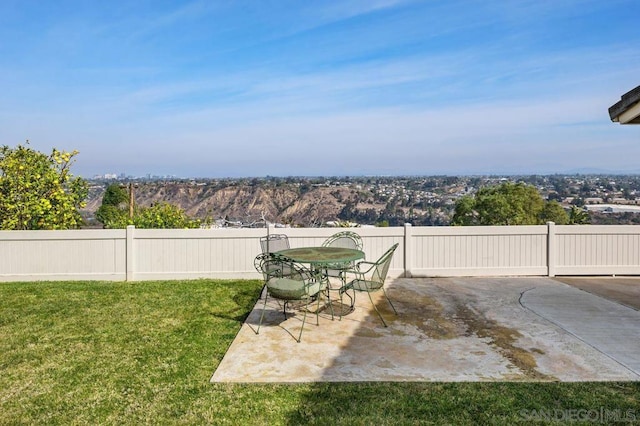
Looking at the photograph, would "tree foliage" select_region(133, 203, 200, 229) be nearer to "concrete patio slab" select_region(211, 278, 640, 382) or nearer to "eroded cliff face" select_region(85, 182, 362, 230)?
"concrete patio slab" select_region(211, 278, 640, 382)

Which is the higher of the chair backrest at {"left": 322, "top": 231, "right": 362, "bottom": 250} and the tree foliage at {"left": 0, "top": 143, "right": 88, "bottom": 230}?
the tree foliage at {"left": 0, "top": 143, "right": 88, "bottom": 230}

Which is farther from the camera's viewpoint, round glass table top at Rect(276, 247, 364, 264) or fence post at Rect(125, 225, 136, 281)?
fence post at Rect(125, 225, 136, 281)

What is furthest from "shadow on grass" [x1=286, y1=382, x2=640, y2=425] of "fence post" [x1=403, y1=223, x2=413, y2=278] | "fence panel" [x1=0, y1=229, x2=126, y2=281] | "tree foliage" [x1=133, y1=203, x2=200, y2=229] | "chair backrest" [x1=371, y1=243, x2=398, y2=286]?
"tree foliage" [x1=133, y1=203, x2=200, y2=229]

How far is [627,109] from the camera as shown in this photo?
4.60 m

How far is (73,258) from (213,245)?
9.08ft

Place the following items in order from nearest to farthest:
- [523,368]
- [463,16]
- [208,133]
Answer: [523,368], [463,16], [208,133]

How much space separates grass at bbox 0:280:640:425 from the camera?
10.5ft

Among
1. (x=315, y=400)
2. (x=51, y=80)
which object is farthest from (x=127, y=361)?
(x=51, y=80)

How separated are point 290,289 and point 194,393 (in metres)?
1.82

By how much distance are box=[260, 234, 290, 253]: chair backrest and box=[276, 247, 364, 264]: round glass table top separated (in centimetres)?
118

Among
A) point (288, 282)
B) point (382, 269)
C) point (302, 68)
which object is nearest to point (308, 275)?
point (288, 282)

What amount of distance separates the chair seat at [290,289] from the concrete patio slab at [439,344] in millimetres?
452

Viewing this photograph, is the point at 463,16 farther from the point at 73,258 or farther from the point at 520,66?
the point at 73,258

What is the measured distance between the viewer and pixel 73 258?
8.37m
